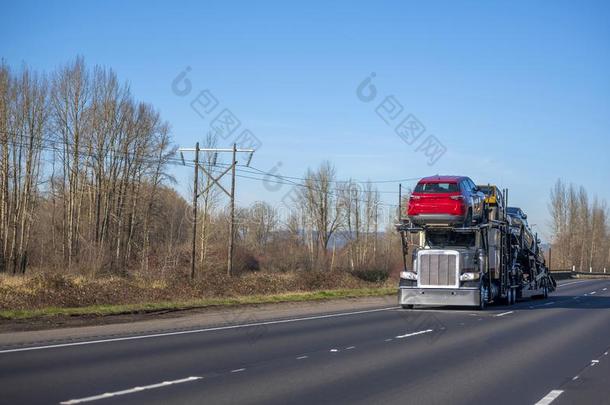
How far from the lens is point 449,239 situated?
26531mm

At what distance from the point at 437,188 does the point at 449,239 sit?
2.30 metres

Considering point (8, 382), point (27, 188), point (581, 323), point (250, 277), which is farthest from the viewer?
point (27, 188)

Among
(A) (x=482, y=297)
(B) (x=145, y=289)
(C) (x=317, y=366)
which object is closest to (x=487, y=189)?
(A) (x=482, y=297)

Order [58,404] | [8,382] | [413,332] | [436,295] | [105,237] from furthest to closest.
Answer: [105,237] < [436,295] < [413,332] < [8,382] < [58,404]

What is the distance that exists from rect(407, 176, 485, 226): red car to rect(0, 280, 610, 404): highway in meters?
6.22

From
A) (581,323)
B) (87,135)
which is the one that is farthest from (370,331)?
(87,135)

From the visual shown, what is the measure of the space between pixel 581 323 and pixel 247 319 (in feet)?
33.9

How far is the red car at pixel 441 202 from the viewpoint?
25188mm

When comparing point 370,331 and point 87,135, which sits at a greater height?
point 87,135

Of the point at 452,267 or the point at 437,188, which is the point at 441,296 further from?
the point at 437,188

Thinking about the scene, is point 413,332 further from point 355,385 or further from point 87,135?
point 87,135

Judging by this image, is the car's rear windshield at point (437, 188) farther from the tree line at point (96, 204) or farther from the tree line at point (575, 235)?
the tree line at point (575, 235)

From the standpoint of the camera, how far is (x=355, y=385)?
10414 millimetres

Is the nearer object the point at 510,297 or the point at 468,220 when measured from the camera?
the point at 468,220
